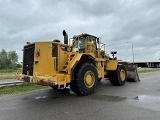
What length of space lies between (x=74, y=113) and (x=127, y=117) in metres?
1.67

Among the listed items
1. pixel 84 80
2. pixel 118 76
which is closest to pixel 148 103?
pixel 84 80

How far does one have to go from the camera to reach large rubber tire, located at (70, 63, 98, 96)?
9.73m

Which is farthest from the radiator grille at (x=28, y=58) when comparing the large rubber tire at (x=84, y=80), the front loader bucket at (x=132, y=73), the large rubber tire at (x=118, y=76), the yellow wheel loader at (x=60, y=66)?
the front loader bucket at (x=132, y=73)

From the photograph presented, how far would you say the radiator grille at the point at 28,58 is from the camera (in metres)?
9.73

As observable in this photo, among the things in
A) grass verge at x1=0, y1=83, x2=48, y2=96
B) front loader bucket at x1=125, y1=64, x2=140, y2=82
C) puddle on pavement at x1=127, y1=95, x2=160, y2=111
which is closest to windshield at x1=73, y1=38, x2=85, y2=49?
grass verge at x1=0, y1=83, x2=48, y2=96

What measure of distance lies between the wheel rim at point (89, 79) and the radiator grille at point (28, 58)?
2.53 m

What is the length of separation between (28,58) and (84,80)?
9.05 ft

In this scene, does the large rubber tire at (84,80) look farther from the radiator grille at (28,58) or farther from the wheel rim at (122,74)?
the wheel rim at (122,74)

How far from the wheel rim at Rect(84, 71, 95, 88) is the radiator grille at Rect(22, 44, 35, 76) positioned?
2530 mm

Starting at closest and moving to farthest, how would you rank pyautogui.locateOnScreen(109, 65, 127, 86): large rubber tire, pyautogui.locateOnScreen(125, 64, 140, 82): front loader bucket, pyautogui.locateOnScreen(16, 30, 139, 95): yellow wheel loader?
pyautogui.locateOnScreen(16, 30, 139, 95): yellow wheel loader
pyautogui.locateOnScreen(109, 65, 127, 86): large rubber tire
pyautogui.locateOnScreen(125, 64, 140, 82): front loader bucket

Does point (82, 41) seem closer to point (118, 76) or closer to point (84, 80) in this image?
point (84, 80)

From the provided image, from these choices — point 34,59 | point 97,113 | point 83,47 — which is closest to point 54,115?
point 97,113

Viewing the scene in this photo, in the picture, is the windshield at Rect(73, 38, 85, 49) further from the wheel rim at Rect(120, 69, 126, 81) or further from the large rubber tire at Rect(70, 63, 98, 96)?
the wheel rim at Rect(120, 69, 126, 81)

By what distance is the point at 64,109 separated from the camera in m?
7.56
